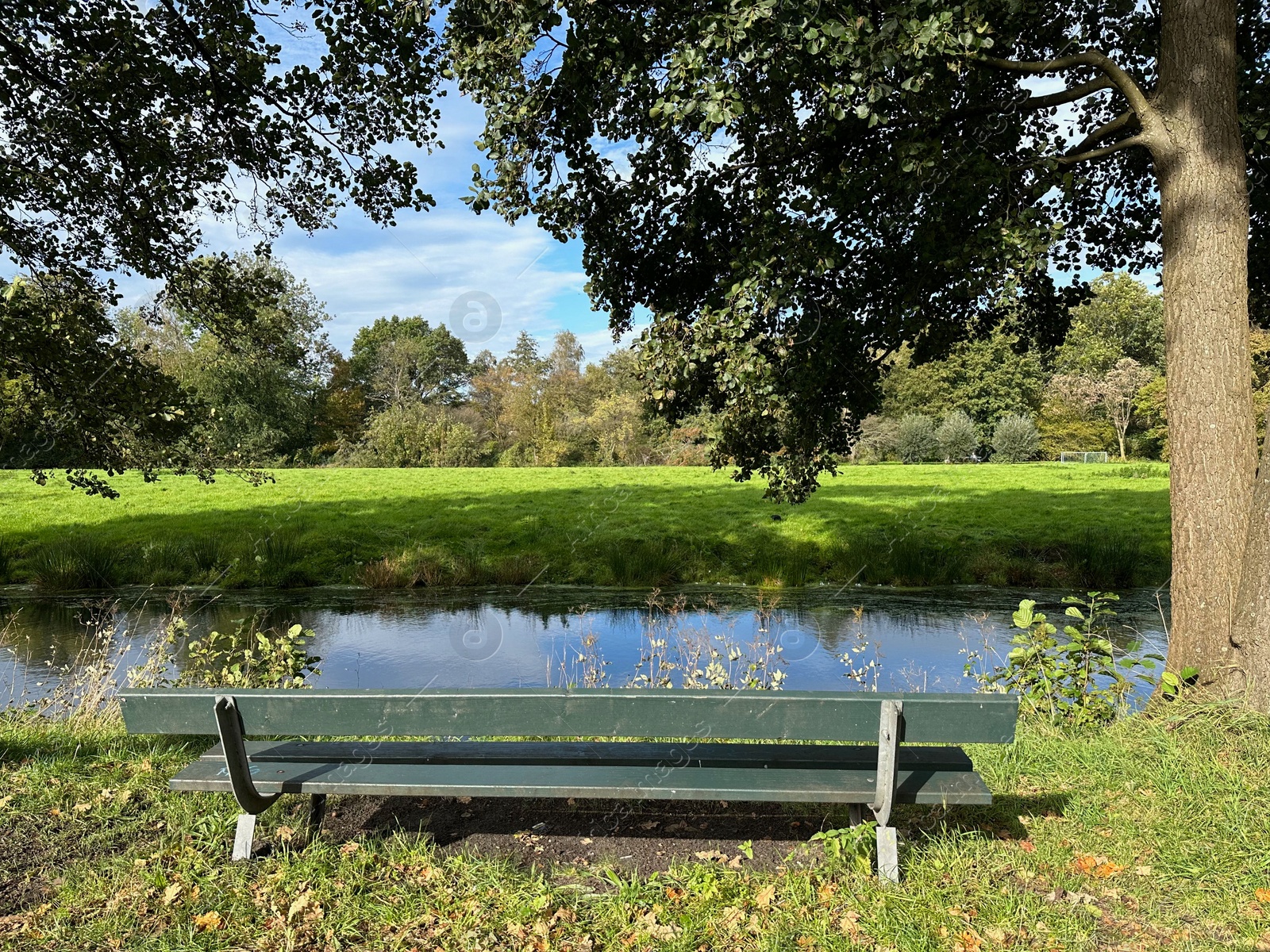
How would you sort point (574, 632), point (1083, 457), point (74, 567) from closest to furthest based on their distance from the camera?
point (574, 632)
point (74, 567)
point (1083, 457)

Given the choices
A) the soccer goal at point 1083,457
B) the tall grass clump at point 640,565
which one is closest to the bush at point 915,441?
the soccer goal at point 1083,457

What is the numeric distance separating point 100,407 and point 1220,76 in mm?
10360

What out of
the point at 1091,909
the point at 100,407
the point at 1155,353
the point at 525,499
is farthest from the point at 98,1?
the point at 1155,353

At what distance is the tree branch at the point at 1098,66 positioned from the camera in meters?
6.40

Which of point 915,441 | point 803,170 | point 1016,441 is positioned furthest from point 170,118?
point 1016,441

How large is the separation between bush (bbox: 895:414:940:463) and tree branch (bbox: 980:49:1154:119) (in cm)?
4786

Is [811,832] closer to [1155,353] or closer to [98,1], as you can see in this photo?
[98,1]

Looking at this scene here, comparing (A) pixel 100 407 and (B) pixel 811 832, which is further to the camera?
(A) pixel 100 407

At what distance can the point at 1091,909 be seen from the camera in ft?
11.5

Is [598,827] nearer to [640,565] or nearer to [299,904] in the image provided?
[299,904]

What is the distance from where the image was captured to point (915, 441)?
5303 centimetres

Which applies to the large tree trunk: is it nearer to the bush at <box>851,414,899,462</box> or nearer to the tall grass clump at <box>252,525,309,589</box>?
the tall grass clump at <box>252,525,309,589</box>

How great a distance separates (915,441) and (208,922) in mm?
53223

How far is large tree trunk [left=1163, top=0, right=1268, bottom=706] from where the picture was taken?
597 cm
